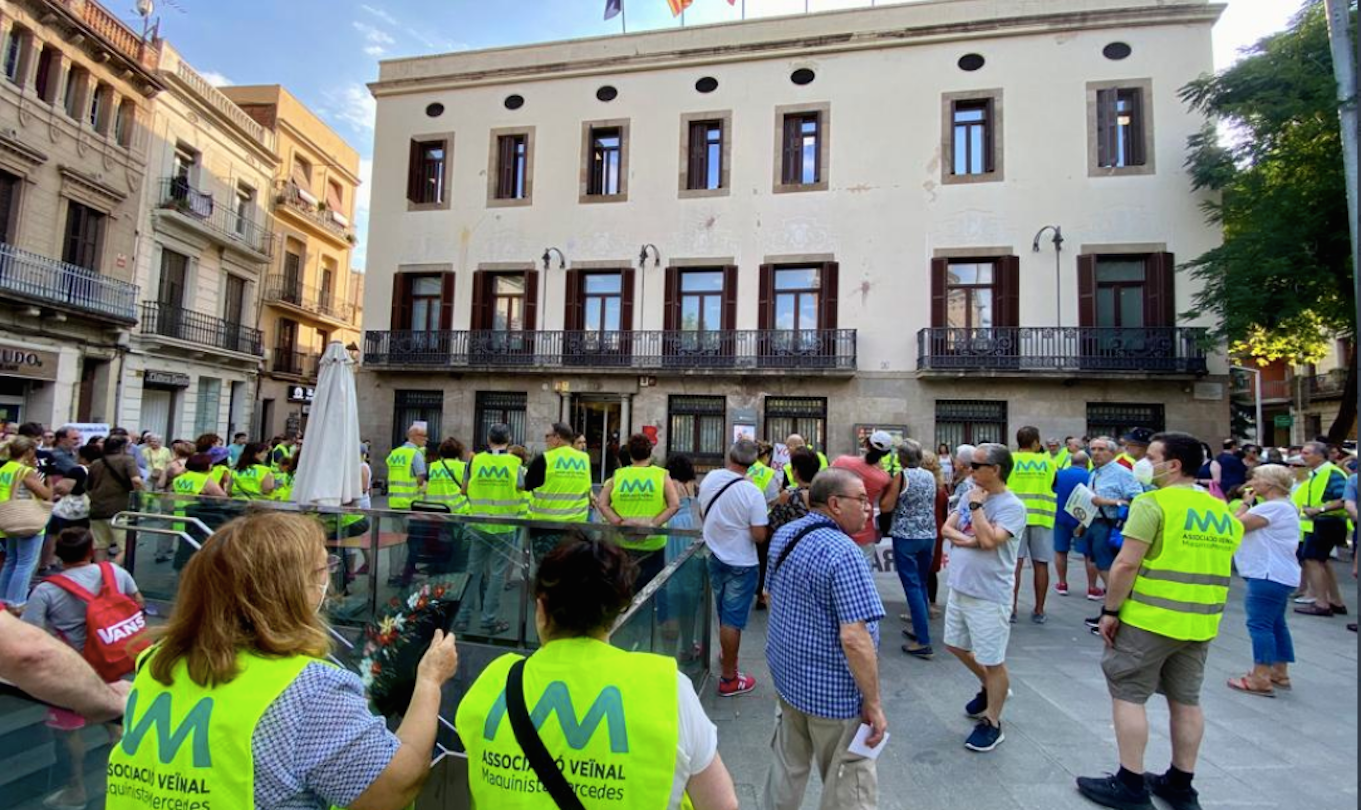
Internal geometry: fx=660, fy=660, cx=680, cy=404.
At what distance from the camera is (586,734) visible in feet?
5.05

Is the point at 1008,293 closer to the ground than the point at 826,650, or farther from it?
farther from it

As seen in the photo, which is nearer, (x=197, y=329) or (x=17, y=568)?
(x=17, y=568)

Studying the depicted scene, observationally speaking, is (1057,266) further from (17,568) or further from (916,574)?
(17,568)

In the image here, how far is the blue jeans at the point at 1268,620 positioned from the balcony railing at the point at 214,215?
86.5 feet

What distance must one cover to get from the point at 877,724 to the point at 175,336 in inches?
989

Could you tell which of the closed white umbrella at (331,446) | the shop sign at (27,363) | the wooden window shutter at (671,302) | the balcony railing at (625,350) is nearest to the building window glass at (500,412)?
the balcony railing at (625,350)

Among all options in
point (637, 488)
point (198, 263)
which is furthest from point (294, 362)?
point (637, 488)

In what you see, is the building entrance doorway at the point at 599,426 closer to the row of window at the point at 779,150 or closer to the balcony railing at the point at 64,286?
the row of window at the point at 779,150

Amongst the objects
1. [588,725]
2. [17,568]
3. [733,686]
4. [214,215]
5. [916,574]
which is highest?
[214,215]

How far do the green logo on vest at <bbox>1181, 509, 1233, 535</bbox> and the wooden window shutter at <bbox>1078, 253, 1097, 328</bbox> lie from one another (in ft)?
47.8

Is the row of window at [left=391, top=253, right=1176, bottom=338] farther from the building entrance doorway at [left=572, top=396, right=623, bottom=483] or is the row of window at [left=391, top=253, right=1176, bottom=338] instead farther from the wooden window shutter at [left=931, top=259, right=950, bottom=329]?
the building entrance doorway at [left=572, top=396, right=623, bottom=483]

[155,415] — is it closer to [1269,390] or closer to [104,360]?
[104,360]

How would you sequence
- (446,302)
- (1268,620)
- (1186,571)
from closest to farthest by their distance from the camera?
(1186,571), (1268,620), (446,302)

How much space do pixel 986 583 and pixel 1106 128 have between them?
671 inches
